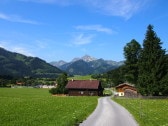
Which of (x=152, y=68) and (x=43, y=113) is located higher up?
(x=152, y=68)

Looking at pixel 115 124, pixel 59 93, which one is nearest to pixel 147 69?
pixel 59 93

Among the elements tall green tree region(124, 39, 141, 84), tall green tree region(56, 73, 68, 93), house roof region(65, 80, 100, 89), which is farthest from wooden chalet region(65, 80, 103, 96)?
tall green tree region(124, 39, 141, 84)

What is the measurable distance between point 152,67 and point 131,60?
35305 millimetres

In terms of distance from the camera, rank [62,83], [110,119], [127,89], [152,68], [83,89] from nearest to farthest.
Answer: [110,119]
[152,68]
[127,89]
[83,89]
[62,83]

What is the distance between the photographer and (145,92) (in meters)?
77.5

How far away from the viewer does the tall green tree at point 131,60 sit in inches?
4385

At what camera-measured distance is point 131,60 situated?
11375 cm

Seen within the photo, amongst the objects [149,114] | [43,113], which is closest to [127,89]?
[149,114]

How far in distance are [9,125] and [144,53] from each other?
2443 inches

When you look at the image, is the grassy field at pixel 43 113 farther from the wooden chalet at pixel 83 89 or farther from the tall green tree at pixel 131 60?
the wooden chalet at pixel 83 89

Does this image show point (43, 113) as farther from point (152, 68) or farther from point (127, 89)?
point (127, 89)

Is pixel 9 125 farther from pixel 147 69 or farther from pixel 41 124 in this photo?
pixel 147 69

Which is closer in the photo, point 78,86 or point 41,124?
point 41,124

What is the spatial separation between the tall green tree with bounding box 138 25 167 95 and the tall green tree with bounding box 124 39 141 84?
91.0 ft
